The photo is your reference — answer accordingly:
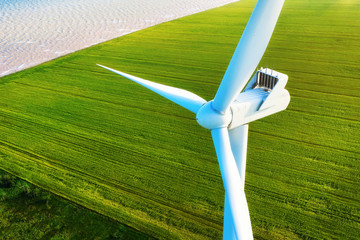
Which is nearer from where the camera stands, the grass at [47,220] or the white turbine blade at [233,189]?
the white turbine blade at [233,189]

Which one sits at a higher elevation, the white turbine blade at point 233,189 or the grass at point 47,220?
the white turbine blade at point 233,189

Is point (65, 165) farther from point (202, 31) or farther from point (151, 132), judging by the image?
point (202, 31)

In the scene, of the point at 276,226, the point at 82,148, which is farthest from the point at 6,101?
the point at 276,226

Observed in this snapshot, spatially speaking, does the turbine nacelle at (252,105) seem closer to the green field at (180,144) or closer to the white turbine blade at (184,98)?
the white turbine blade at (184,98)

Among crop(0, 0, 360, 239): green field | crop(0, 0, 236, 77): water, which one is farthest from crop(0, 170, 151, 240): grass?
crop(0, 0, 236, 77): water

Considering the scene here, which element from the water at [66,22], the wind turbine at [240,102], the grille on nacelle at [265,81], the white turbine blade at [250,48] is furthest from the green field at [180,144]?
the white turbine blade at [250,48]

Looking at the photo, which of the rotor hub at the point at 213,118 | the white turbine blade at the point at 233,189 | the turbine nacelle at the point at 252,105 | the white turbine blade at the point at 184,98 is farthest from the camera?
the white turbine blade at the point at 184,98
